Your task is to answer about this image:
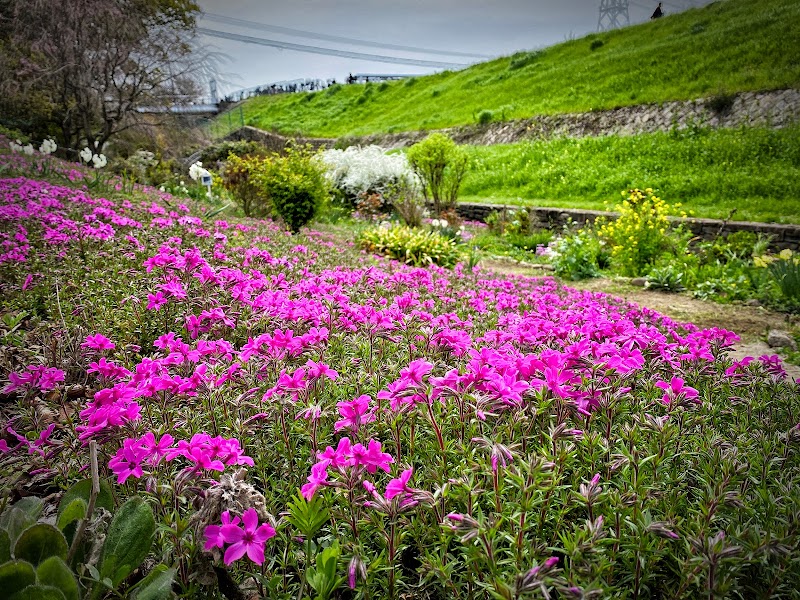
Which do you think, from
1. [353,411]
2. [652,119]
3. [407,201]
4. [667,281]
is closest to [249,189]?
[407,201]

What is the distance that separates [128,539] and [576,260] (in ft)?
28.5

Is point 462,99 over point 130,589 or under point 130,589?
over

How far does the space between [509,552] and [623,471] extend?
0.39m

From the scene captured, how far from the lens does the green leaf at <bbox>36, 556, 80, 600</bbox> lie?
76 centimetres

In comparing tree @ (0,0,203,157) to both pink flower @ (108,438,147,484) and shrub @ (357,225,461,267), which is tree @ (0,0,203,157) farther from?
pink flower @ (108,438,147,484)

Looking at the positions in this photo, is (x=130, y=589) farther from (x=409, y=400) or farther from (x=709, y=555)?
(x=709, y=555)

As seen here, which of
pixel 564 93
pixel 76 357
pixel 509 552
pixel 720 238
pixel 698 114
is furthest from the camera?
pixel 564 93

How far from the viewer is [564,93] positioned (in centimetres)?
2102

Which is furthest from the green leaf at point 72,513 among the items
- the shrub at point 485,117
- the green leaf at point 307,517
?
the shrub at point 485,117

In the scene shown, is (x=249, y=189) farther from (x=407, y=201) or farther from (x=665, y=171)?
(x=665, y=171)

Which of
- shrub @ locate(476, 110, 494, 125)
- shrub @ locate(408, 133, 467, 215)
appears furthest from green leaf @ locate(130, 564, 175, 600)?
shrub @ locate(476, 110, 494, 125)

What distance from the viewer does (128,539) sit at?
94 cm

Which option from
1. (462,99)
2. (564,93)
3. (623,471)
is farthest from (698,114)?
(623,471)

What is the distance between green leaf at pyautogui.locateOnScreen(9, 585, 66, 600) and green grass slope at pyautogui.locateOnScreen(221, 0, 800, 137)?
715 inches
